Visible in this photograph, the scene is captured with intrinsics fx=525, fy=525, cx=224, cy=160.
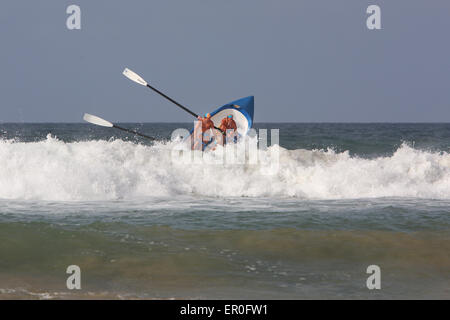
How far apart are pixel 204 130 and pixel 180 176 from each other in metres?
2.26

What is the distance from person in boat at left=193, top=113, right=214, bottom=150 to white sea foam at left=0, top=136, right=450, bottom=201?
48.4 inches

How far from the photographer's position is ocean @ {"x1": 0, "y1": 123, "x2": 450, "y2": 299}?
4977 millimetres

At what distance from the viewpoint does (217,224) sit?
7246 millimetres

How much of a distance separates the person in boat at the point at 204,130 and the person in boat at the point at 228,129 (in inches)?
11.4

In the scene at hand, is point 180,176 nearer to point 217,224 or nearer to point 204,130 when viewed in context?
point 204,130

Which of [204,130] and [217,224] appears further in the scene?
[204,130]

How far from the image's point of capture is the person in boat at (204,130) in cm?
1320
